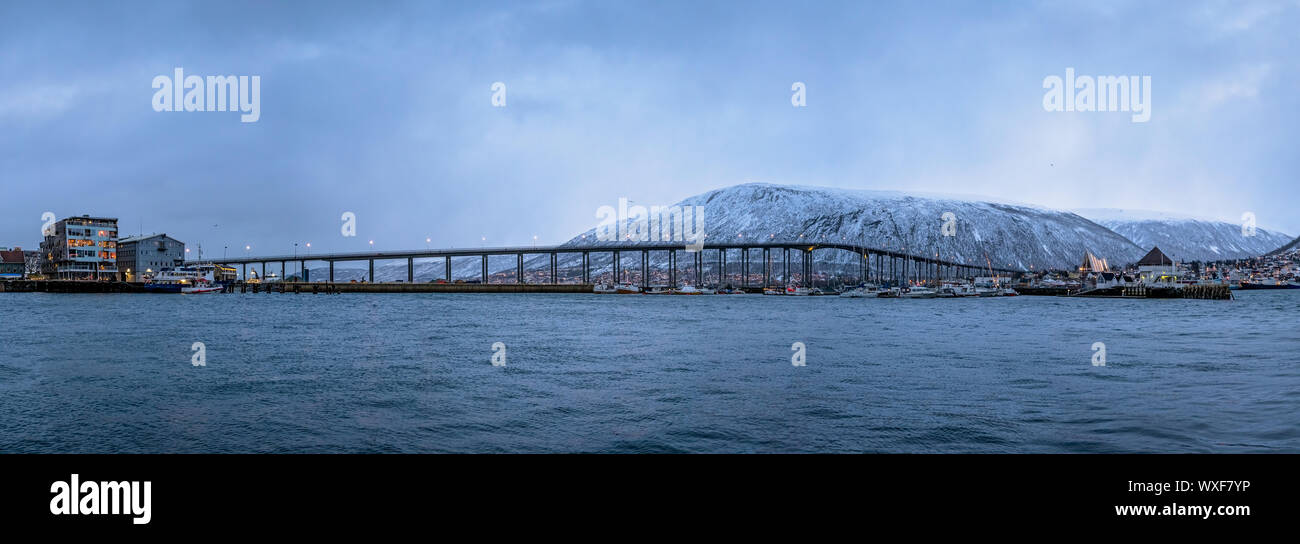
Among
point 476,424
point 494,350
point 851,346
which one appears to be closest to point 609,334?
point 494,350

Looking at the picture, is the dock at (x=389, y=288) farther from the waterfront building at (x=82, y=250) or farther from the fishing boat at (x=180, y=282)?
the waterfront building at (x=82, y=250)

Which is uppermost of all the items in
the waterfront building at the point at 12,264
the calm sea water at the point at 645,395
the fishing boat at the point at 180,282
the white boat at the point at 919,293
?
the waterfront building at the point at 12,264

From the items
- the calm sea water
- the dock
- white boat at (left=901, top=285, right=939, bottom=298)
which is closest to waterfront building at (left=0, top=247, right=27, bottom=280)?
the dock

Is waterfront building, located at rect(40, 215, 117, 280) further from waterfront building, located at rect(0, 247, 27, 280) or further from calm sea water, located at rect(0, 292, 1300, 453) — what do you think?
calm sea water, located at rect(0, 292, 1300, 453)

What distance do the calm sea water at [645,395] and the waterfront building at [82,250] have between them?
135 meters

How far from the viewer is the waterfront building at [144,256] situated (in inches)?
6122

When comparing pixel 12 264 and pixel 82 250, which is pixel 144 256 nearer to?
pixel 82 250

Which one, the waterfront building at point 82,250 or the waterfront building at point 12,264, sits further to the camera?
the waterfront building at point 12,264

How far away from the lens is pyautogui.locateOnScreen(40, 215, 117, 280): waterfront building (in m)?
150

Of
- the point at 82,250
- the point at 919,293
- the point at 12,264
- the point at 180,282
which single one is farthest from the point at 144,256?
the point at 919,293

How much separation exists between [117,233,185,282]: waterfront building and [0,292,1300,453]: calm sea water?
133 meters

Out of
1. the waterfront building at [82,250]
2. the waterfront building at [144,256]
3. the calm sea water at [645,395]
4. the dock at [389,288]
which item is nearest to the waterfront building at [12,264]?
the waterfront building at [82,250]
